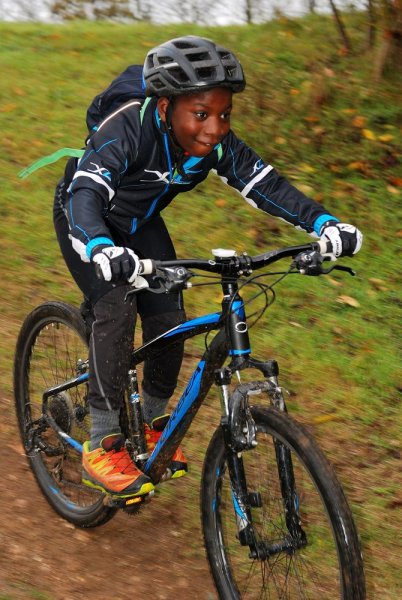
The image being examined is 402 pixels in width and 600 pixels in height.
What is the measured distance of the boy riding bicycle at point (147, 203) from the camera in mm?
3658

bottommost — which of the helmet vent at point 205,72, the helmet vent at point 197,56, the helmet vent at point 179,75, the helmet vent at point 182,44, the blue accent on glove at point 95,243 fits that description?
the blue accent on glove at point 95,243

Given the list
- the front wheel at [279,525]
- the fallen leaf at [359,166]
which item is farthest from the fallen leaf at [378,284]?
the front wheel at [279,525]

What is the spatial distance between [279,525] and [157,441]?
0.91 metres

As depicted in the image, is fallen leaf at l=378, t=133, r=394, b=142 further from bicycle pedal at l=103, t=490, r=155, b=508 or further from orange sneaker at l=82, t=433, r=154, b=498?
bicycle pedal at l=103, t=490, r=155, b=508

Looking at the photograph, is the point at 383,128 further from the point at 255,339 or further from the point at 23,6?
the point at 23,6

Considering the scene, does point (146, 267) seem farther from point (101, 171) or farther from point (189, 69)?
point (189, 69)

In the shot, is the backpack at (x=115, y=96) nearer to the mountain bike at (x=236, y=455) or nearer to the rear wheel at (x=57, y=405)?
the mountain bike at (x=236, y=455)

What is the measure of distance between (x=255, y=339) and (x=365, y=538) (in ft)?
7.09

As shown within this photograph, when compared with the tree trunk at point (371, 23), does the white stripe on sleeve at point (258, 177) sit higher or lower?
higher

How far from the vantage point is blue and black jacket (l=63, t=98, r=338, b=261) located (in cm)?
376

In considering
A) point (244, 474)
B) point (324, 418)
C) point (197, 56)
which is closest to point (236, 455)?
point (244, 474)

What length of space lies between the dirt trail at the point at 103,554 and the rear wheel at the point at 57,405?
129 millimetres

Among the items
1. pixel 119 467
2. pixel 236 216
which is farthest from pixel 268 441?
pixel 236 216

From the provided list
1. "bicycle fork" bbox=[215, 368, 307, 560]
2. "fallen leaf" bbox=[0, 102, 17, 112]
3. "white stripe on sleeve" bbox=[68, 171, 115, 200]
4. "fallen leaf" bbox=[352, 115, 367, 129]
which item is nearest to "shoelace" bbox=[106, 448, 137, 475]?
"bicycle fork" bbox=[215, 368, 307, 560]
